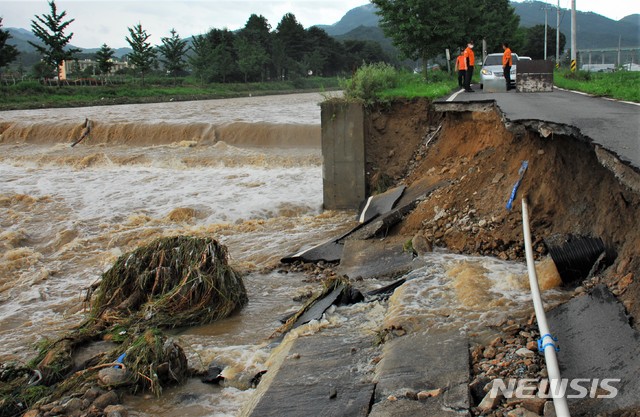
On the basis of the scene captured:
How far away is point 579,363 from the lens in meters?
4.73

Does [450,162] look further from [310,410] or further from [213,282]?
[310,410]

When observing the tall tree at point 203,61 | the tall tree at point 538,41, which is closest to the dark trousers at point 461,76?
the tall tree at point 538,41

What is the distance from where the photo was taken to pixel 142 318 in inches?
313

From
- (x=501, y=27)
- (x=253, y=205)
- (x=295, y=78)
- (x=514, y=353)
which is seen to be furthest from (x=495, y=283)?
(x=295, y=78)

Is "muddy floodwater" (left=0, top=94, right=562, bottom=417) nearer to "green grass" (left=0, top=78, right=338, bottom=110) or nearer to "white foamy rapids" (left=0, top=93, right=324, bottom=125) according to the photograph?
"white foamy rapids" (left=0, top=93, right=324, bottom=125)

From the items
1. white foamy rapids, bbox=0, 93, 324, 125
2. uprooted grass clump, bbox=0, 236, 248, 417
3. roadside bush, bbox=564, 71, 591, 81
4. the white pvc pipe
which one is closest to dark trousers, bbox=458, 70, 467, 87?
roadside bush, bbox=564, 71, 591, 81

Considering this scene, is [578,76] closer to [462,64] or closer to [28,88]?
[462,64]

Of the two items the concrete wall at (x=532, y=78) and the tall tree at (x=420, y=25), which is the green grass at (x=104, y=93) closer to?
the tall tree at (x=420, y=25)

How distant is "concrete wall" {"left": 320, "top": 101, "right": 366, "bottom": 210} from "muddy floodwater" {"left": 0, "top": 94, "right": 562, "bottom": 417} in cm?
73

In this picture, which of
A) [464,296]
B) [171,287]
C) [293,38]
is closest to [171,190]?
[171,287]

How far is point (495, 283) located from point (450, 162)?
18.5ft

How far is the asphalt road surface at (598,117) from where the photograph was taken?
665 centimetres

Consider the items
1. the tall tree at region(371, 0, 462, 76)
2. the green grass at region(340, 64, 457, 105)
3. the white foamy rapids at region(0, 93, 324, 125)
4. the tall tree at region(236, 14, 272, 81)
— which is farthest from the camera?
the tall tree at region(236, 14, 272, 81)

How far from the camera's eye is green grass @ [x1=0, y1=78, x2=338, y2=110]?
170ft
